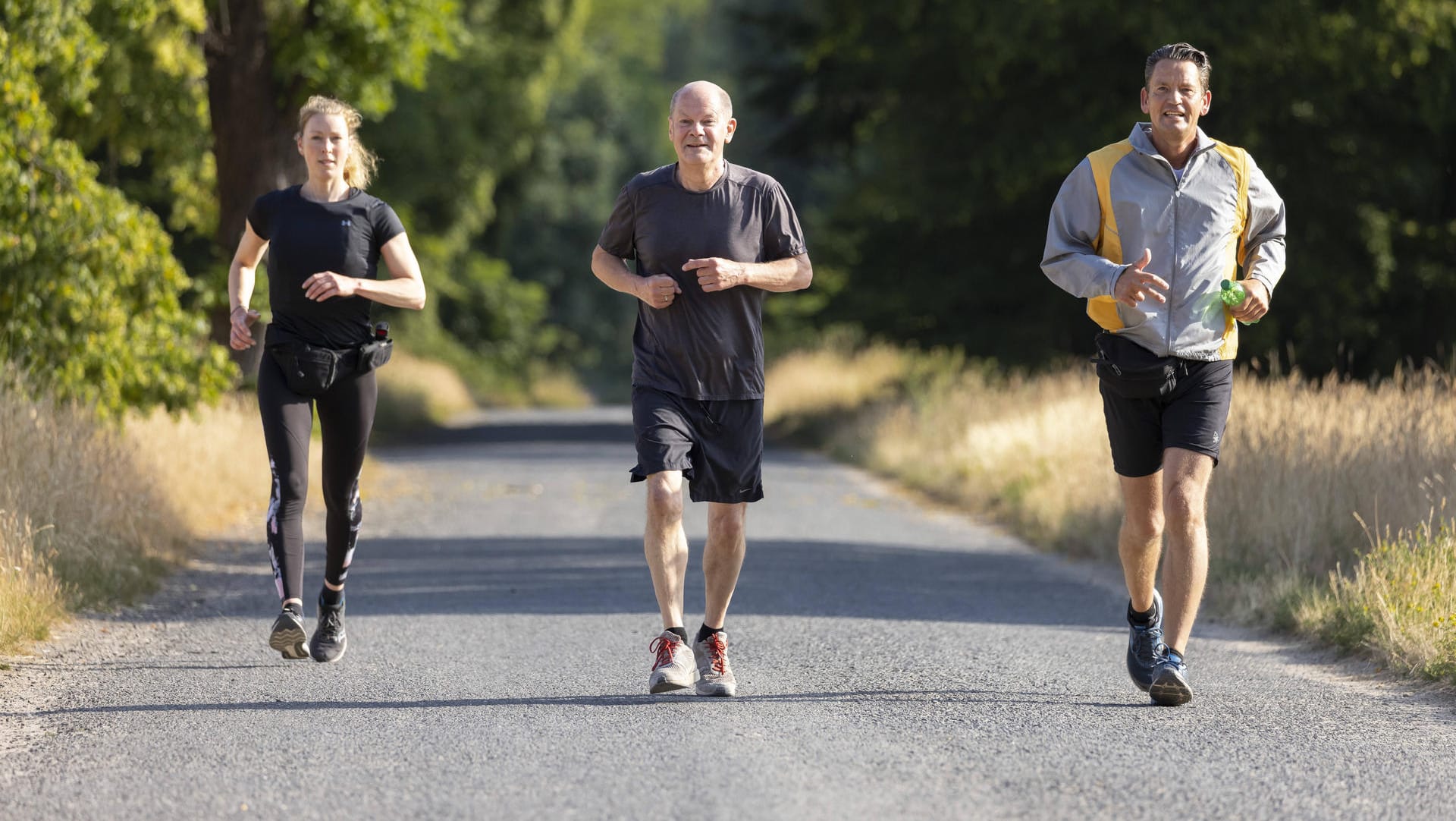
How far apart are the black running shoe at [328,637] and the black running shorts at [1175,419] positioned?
305cm

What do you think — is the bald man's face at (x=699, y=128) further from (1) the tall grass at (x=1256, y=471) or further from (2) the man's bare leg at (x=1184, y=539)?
(1) the tall grass at (x=1256, y=471)

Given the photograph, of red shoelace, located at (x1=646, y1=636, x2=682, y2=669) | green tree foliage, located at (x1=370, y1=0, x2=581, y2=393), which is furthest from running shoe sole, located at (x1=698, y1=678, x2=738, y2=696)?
green tree foliage, located at (x1=370, y1=0, x2=581, y2=393)

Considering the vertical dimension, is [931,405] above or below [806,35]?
below

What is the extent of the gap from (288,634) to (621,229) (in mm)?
1938

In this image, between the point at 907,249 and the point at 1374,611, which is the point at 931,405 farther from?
the point at 1374,611

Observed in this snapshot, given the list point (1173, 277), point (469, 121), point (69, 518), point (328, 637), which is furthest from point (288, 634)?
point (469, 121)

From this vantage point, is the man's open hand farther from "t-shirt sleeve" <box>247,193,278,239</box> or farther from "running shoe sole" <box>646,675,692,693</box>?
"t-shirt sleeve" <box>247,193,278,239</box>

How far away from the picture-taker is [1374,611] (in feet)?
24.6

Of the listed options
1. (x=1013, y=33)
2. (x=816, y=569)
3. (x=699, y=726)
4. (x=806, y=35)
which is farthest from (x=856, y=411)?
(x=699, y=726)

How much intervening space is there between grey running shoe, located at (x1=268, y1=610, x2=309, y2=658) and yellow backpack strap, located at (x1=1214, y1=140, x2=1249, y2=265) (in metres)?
3.65

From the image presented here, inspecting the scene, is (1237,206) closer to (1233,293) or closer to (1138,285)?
(1233,293)

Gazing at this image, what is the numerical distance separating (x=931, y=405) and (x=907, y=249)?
9.73 ft

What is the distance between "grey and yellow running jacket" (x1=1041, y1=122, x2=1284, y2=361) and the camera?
244 inches

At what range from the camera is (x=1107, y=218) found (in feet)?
20.7
